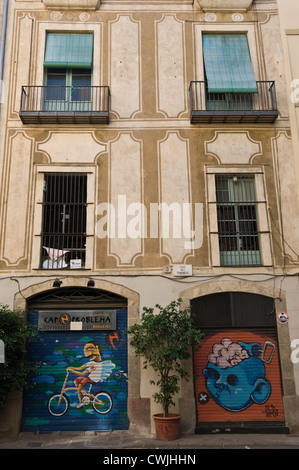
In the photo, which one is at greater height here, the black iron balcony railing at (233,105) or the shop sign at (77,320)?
the black iron balcony railing at (233,105)

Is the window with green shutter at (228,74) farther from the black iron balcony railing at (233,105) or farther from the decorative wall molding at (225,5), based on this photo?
the decorative wall molding at (225,5)

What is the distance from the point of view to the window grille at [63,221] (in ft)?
37.9

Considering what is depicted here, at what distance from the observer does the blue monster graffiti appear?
10641 mm

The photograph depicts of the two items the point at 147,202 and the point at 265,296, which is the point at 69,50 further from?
the point at 265,296

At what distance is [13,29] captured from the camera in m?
13.2

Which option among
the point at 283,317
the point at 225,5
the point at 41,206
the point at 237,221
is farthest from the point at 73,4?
the point at 283,317

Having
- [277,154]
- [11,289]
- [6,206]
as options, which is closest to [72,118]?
[6,206]

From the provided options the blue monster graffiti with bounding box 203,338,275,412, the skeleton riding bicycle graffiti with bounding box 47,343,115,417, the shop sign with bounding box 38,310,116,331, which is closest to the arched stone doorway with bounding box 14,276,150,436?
the shop sign with bounding box 38,310,116,331

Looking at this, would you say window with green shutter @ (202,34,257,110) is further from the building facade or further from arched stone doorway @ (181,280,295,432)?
arched stone doorway @ (181,280,295,432)

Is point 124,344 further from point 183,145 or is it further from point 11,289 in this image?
point 183,145

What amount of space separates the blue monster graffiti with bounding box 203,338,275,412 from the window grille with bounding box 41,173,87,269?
14.3 feet

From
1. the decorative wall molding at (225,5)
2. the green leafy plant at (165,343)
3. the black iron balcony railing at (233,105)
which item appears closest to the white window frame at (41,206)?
the green leafy plant at (165,343)

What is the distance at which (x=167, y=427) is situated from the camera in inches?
383

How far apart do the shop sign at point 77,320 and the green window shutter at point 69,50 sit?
7.37 m
